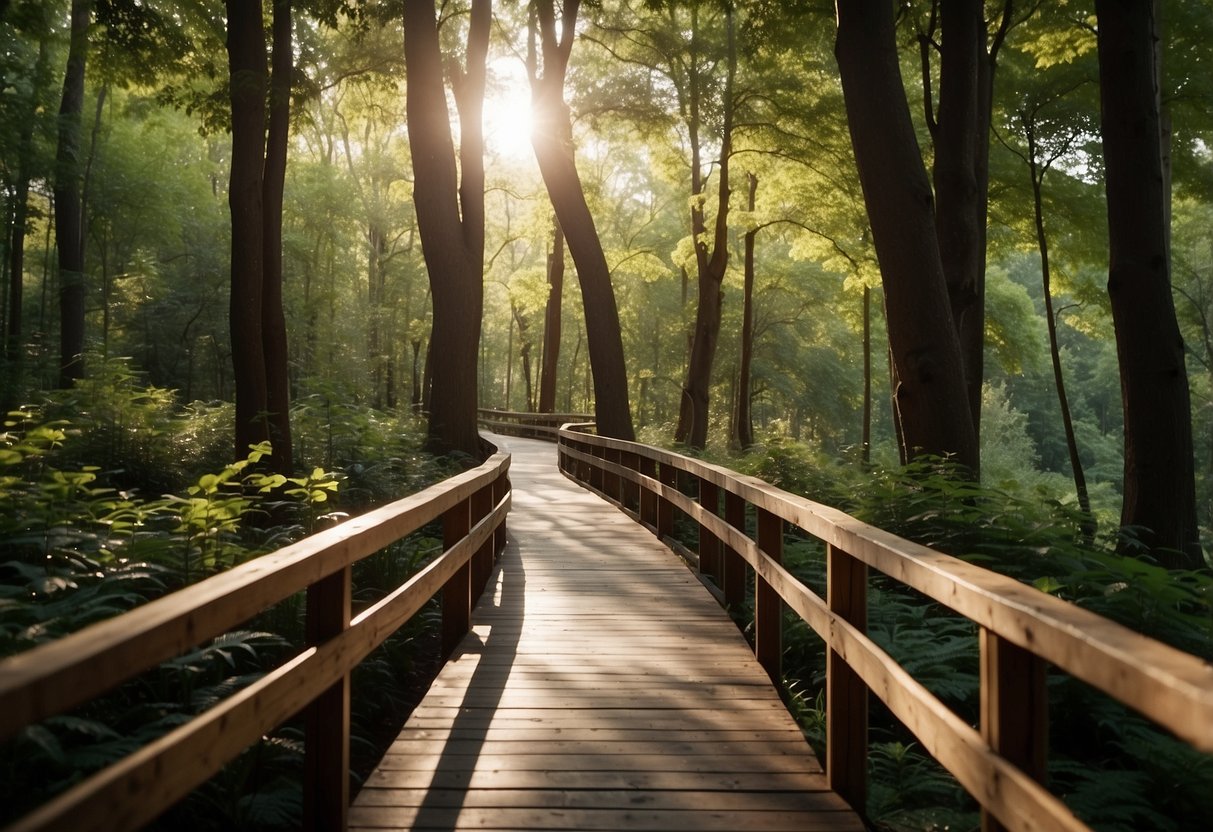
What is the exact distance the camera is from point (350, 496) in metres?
11.4

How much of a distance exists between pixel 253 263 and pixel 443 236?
14.9 feet

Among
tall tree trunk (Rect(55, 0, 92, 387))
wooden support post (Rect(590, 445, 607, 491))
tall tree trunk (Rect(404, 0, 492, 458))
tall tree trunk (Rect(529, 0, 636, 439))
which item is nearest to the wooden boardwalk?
wooden support post (Rect(590, 445, 607, 491))

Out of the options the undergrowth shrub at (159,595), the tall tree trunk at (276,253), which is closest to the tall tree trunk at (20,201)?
the tall tree trunk at (276,253)

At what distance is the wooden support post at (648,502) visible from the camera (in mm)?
11031

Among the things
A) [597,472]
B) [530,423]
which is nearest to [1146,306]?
[597,472]

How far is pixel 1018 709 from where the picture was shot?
7.41 ft

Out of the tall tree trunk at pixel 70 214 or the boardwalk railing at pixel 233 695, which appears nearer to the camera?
the boardwalk railing at pixel 233 695

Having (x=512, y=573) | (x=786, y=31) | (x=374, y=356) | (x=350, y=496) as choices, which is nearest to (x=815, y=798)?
(x=512, y=573)

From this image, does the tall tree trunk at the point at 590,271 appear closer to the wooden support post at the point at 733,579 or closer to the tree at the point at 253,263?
the tree at the point at 253,263

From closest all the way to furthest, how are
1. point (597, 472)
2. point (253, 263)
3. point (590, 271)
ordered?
point (253, 263) < point (597, 472) < point (590, 271)

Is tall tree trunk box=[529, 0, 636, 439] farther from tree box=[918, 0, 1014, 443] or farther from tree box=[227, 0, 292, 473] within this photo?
tree box=[918, 0, 1014, 443]

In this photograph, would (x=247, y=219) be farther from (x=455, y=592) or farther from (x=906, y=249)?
(x=906, y=249)

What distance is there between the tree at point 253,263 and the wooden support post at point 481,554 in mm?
4147

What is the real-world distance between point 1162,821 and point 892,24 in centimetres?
789
